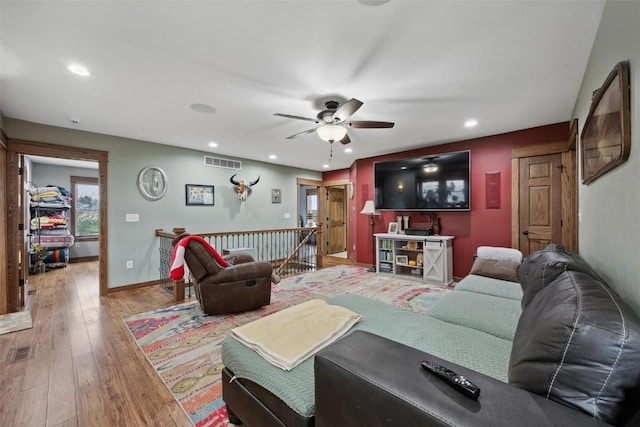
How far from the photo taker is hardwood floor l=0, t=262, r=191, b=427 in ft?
5.44

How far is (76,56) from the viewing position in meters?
2.06

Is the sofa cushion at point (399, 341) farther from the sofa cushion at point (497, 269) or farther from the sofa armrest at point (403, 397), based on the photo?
the sofa cushion at point (497, 269)

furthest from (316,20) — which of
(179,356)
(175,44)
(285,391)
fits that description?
(179,356)

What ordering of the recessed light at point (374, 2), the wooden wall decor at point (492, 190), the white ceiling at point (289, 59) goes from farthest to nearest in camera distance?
the wooden wall decor at point (492, 190) < the white ceiling at point (289, 59) < the recessed light at point (374, 2)

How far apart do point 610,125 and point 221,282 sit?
133 inches

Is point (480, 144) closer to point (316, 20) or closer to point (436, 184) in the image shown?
point (436, 184)

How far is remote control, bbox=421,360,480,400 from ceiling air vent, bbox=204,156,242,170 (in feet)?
17.7

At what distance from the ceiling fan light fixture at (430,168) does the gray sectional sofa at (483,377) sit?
340cm

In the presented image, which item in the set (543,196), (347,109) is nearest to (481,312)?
(347,109)

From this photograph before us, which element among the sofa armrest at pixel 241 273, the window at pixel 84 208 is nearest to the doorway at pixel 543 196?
the sofa armrest at pixel 241 273

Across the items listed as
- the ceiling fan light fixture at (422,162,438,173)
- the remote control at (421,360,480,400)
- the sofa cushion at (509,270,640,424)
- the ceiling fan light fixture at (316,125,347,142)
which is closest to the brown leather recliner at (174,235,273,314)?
the ceiling fan light fixture at (316,125,347,142)

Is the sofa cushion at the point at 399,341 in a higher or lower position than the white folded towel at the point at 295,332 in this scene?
lower

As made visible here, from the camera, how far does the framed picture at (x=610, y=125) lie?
1188 millimetres

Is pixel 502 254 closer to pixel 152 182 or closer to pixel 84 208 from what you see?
pixel 152 182
